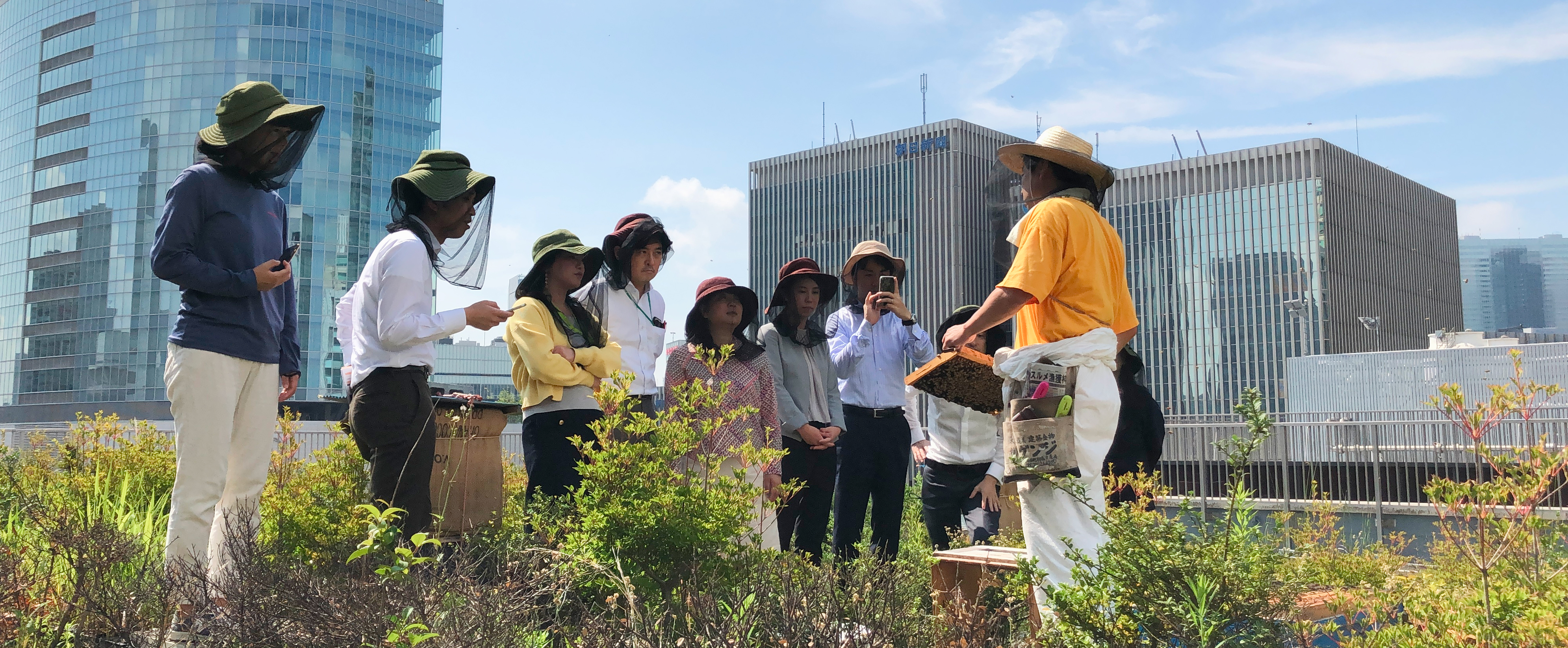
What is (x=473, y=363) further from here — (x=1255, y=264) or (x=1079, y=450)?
(x=1079, y=450)

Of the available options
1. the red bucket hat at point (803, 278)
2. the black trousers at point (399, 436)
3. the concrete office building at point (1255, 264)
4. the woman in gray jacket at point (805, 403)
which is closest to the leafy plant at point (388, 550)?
the black trousers at point (399, 436)

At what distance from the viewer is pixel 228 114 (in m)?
3.67

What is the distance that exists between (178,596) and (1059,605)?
2.49 m

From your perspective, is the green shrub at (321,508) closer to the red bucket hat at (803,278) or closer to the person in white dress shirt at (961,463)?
the red bucket hat at (803,278)

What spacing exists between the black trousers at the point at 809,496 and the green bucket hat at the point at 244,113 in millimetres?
2874

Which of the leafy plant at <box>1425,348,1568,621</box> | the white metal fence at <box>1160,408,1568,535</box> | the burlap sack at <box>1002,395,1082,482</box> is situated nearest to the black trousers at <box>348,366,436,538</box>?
the burlap sack at <box>1002,395,1082,482</box>

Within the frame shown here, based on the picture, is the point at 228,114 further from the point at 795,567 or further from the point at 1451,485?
the point at 1451,485

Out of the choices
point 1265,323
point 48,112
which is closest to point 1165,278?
point 1265,323

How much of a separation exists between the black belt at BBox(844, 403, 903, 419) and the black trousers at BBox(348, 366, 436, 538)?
8.40 ft

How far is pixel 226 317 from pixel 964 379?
2.56 meters

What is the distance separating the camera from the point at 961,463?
5.84 metres

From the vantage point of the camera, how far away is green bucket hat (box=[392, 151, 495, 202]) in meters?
4.10

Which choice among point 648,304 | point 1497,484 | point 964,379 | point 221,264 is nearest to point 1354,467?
point 648,304

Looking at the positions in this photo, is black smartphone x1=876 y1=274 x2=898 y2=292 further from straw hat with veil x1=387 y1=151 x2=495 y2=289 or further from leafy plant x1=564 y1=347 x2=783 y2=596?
leafy plant x1=564 y1=347 x2=783 y2=596
